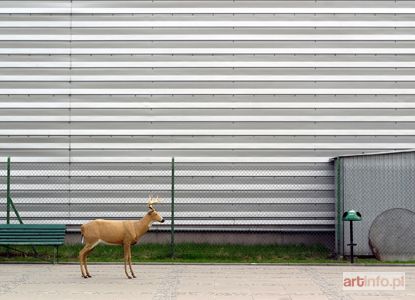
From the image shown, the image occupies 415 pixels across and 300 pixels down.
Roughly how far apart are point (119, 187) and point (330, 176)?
4.84m

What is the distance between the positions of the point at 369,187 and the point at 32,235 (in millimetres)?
7009

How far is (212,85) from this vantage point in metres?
18.5

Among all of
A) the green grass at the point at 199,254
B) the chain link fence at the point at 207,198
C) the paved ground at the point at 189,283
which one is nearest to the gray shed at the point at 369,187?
the green grass at the point at 199,254

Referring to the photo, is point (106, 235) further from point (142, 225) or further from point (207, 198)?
point (207, 198)

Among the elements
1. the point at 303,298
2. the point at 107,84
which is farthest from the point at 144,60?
the point at 303,298

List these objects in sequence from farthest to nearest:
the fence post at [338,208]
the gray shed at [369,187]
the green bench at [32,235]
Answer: the fence post at [338,208] → the gray shed at [369,187] → the green bench at [32,235]

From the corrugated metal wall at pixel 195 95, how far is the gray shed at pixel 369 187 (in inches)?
56.8

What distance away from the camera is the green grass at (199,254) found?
1659cm

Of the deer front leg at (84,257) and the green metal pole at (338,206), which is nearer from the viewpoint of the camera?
the deer front leg at (84,257)

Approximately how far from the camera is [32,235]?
16.1 meters

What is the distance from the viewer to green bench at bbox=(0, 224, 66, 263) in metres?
16.1

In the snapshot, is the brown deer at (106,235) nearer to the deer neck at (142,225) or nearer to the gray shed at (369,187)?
the deer neck at (142,225)

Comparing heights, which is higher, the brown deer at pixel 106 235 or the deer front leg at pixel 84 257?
the brown deer at pixel 106 235

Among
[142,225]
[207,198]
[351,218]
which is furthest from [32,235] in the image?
[351,218]
